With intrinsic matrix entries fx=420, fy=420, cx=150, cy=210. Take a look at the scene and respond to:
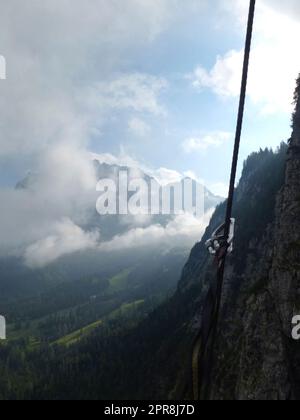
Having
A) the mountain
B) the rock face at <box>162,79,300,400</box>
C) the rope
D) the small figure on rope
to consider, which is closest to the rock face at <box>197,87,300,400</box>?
the rock face at <box>162,79,300,400</box>

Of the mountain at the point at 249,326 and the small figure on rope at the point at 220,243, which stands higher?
the small figure on rope at the point at 220,243

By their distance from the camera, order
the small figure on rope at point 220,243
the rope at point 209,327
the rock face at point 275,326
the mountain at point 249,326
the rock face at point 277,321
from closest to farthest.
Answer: the rope at point 209,327 < the small figure on rope at point 220,243 < the rock face at point 277,321 < the rock face at point 275,326 < the mountain at point 249,326

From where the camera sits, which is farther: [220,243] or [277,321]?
[277,321]

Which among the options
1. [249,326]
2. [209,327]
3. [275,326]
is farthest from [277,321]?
[209,327]

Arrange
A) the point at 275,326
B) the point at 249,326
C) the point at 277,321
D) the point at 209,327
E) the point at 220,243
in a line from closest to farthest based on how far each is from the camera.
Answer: the point at 209,327
the point at 220,243
the point at 275,326
the point at 277,321
the point at 249,326

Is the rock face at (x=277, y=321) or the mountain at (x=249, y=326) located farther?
the mountain at (x=249, y=326)

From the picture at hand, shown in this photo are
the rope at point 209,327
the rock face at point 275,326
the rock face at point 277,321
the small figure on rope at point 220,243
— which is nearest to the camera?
the rope at point 209,327

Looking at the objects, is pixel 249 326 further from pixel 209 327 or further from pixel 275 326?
pixel 209 327

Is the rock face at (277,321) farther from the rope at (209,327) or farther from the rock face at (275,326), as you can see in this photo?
the rope at (209,327)

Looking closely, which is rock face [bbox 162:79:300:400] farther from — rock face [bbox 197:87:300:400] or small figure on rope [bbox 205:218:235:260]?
small figure on rope [bbox 205:218:235:260]

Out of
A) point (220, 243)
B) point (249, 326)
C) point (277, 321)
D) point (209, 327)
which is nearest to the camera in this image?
point (209, 327)

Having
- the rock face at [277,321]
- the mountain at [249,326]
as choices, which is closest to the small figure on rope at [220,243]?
the mountain at [249,326]
